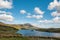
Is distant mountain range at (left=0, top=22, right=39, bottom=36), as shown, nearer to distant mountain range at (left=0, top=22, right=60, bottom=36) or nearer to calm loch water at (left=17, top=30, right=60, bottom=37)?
distant mountain range at (left=0, top=22, right=60, bottom=36)

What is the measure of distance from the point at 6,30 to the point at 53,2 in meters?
1.39

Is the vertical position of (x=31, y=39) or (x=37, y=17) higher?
(x=37, y=17)

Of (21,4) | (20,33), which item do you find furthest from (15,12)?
(20,33)

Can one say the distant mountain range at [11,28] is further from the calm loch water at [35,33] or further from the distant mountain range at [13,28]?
the calm loch water at [35,33]

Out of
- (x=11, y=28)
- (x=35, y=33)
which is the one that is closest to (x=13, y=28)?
(x=11, y=28)

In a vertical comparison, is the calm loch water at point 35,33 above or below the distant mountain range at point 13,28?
below

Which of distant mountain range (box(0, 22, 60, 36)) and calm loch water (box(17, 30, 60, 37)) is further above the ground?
distant mountain range (box(0, 22, 60, 36))

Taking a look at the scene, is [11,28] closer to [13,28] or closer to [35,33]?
[13,28]

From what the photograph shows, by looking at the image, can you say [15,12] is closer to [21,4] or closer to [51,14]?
[21,4]

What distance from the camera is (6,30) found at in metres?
4.86

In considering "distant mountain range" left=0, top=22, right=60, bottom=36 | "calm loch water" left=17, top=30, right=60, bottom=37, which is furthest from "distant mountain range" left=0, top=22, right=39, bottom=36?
"calm loch water" left=17, top=30, right=60, bottom=37

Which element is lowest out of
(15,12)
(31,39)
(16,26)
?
(31,39)

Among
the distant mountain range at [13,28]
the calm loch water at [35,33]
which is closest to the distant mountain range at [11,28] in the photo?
the distant mountain range at [13,28]

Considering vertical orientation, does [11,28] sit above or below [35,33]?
above
